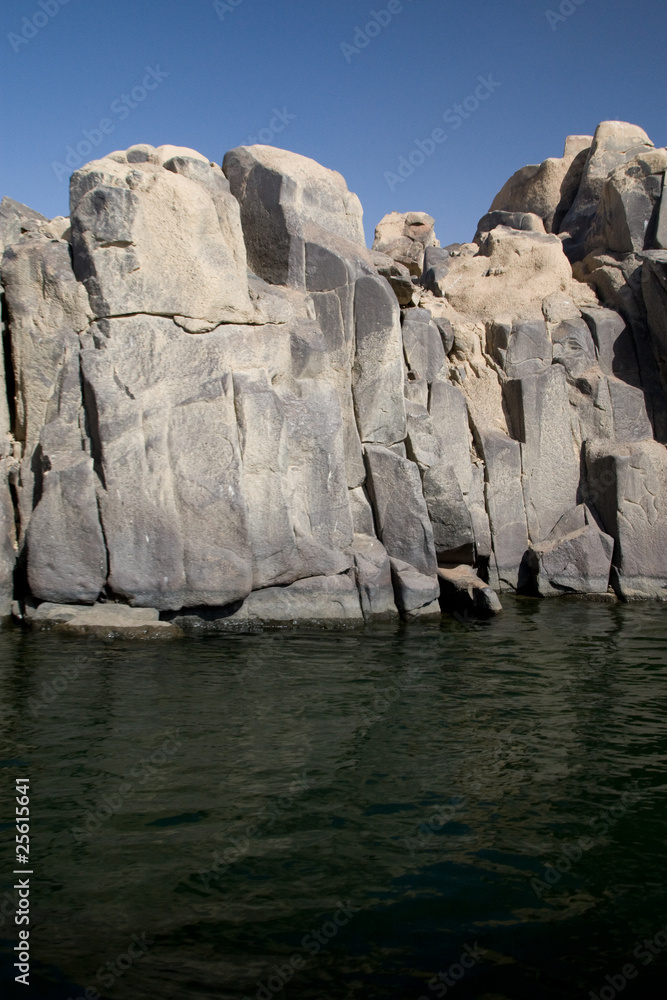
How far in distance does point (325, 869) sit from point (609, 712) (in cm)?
406

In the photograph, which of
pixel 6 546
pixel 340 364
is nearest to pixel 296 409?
pixel 340 364

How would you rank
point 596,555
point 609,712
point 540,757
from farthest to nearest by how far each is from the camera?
point 596,555 < point 609,712 < point 540,757

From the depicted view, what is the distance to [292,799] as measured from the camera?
5688 millimetres

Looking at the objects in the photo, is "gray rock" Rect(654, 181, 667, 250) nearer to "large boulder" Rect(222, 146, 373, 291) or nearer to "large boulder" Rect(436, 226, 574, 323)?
"large boulder" Rect(436, 226, 574, 323)

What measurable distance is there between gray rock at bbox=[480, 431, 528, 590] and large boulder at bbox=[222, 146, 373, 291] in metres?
4.59

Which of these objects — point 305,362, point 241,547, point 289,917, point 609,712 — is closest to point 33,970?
point 289,917

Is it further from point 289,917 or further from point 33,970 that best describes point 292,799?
point 33,970

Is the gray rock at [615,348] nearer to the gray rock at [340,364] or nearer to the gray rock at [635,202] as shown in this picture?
the gray rock at [635,202]

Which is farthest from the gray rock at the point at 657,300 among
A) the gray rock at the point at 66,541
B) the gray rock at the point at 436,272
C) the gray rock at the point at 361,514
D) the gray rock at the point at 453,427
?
the gray rock at the point at 66,541

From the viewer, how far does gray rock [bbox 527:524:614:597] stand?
14.8 metres

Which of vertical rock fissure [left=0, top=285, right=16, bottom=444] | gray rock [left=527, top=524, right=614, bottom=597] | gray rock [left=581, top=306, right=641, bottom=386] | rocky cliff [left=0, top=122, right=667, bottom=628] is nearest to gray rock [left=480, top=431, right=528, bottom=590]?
rocky cliff [left=0, top=122, right=667, bottom=628]

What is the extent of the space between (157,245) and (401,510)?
563cm

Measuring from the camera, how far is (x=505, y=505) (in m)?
15.9

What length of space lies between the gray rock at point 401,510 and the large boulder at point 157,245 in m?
3.37
